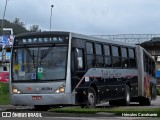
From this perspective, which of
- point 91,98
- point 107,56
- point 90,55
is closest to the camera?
point 91,98

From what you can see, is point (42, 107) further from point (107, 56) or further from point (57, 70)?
point (107, 56)

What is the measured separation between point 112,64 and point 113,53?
614mm

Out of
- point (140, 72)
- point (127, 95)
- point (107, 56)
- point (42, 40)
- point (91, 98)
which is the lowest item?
point (91, 98)

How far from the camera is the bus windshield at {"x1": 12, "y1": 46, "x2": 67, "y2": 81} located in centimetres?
1759

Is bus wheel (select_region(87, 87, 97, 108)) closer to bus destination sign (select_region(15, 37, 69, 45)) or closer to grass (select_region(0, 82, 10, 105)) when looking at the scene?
bus destination sign (select_region(15, 37, 69, 45))

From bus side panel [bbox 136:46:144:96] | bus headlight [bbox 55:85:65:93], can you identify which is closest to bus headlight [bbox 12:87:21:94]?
bus headlight [bbox 55:85:65:93]

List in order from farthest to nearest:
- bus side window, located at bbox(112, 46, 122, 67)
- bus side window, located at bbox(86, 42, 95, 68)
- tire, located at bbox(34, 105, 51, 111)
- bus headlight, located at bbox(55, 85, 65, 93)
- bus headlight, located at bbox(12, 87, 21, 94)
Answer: bus side window, located at bbox(112, 46, 122, 67)
tire, located at bbox(34, 105, 51, 111)
bus side window, located at bbox(86, 42, 95, 68)
bus headlight, located at bbox(12, 87, 21, 94)
bus headlight, located at bbox(55, 85, 65, 93)

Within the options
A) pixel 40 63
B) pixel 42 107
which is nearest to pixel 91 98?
pixel 42 107

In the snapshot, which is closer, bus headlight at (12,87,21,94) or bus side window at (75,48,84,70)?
bus headlight at (12,87,21,94)

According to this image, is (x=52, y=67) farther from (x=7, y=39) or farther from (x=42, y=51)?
(x=7, y=39)

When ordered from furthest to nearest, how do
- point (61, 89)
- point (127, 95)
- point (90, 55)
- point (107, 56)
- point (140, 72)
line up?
point (140, 72) → point (127, 95) → point (107, 56) → point (90, 55) → point (61, 89)

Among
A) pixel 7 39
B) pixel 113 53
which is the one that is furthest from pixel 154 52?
pixel 113 53

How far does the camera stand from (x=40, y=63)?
1783 centimetres

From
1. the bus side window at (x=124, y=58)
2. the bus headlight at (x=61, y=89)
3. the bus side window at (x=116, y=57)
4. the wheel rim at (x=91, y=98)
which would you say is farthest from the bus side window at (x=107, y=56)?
the bus headlight at (x=61, y=89)
